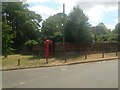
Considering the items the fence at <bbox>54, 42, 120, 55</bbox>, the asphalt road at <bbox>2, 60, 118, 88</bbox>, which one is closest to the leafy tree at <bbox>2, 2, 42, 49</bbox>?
the fence at <bbox>54, 42, 120, 55</bbox>

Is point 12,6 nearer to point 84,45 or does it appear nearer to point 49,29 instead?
point 49,29

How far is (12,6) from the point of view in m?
68.0

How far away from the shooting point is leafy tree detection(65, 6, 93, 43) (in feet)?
146

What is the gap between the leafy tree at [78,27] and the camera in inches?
1748

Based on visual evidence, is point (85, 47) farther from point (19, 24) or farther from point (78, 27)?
point (19, 24)

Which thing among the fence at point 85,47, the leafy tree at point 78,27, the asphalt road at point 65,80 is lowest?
the asphalt road at point 65,80

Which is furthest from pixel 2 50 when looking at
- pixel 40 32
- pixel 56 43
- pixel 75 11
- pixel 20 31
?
pixel 40 32

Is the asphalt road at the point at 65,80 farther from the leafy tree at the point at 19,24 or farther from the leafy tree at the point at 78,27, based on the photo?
the leafy tree at the point at 19,24

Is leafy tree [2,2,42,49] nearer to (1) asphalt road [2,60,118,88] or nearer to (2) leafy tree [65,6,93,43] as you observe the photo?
(2) leafy tree [65,6,93,43]

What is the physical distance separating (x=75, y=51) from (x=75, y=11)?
18.4 feet

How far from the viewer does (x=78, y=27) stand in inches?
1750

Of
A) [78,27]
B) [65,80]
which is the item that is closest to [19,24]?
[78,27]

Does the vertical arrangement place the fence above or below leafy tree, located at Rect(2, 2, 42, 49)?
below

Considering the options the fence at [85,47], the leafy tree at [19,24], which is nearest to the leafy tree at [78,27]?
the fence at [85,47]
